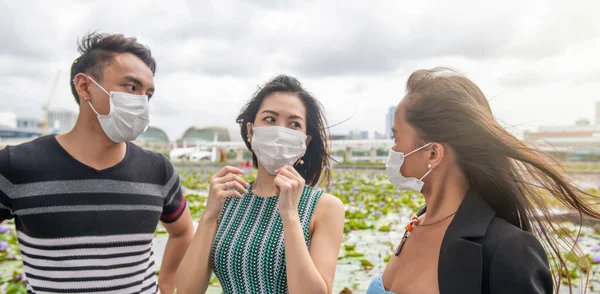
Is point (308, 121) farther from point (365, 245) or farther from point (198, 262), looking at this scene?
point (365, 245)

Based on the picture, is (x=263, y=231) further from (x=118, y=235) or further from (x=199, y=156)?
(x=199, y=156)

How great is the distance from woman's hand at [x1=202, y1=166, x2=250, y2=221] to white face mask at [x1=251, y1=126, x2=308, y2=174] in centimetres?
16

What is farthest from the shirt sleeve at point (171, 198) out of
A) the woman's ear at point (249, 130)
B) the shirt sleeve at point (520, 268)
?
the shirt sleeve at point (520, 268)

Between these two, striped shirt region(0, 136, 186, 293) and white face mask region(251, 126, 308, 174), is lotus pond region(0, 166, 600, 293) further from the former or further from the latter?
striped shirt region(0, 136, 186, 293)

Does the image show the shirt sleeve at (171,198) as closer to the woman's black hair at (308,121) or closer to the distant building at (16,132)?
the woman's black hair at (308,121)

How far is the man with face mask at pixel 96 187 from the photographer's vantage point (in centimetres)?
163

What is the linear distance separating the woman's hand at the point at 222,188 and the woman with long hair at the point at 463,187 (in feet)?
1.80

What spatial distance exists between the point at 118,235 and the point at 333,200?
0.90 metres

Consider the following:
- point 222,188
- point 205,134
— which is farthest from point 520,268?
point 205,134

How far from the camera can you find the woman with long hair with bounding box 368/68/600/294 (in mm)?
1138

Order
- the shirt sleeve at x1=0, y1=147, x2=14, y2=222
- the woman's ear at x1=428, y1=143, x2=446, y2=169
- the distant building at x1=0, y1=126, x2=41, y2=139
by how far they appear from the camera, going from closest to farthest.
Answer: the woman's ear at x1=428, y1=143, x2=446, y2=169, the shirt sleeve at x1=0, y1=147, x2=14, y2=222, the distant building at x1=0, y1=126, x2=41, y2=139

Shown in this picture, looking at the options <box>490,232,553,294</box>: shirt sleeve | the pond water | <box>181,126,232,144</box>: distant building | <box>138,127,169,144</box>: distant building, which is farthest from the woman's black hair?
<box>138,127,169,144</box>: distant building

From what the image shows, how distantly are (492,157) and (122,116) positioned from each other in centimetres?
145

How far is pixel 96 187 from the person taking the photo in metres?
1.73
